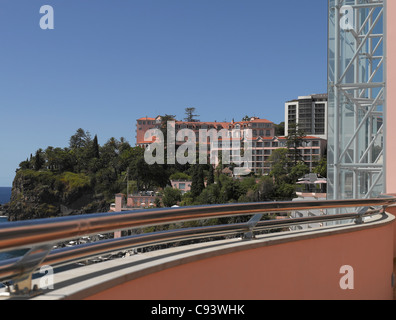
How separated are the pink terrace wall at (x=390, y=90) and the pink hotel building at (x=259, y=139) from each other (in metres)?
97.3

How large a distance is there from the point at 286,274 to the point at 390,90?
622cm

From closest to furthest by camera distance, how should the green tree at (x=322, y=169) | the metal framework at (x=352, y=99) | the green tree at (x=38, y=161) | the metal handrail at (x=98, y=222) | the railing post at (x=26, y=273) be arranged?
1. the metal handrail at (x=98, y=222)
2. the railing post at (x=26, y=273)
3. the metal framework at (x=352, y=99)
4. the green tree at (x=322, y=169)
5. the green tree at (x=38, y=161)

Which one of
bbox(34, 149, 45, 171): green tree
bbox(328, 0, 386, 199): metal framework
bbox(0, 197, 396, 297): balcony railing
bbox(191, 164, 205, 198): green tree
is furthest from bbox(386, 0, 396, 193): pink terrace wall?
bbox(34, 149, 45, 171): green tree

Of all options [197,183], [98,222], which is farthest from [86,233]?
[197,183]

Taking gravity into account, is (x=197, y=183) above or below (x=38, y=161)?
below

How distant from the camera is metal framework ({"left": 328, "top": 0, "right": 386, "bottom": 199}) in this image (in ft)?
43.6

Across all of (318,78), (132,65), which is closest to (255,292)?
(132,65)

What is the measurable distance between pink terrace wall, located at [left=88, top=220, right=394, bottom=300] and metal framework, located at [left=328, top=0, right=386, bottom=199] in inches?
344

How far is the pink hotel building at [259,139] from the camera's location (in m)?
107

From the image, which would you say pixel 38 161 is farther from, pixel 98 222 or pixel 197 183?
pixel 98 222

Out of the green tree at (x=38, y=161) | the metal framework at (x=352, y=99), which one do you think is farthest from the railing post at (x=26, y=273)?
the green tree at (x=38, y=161)

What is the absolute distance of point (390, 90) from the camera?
335 inches

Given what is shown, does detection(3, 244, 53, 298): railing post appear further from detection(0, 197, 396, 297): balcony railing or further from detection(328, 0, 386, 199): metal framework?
detection(328, 0, 386, 199): metal framework

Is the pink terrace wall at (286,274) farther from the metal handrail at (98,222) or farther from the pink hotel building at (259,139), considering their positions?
the pink hotel building at (259,139)
